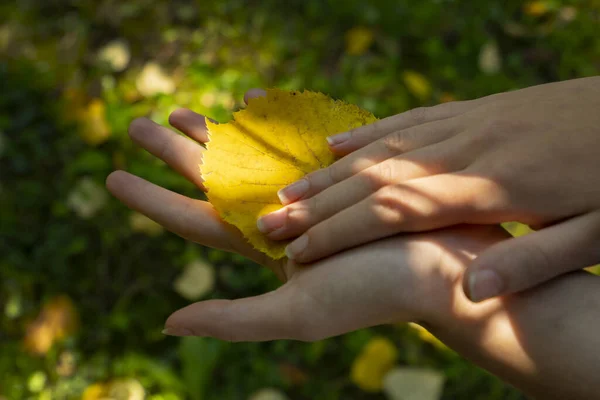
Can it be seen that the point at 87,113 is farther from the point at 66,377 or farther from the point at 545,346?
the point at 545,346

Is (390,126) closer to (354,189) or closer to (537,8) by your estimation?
(354,189)

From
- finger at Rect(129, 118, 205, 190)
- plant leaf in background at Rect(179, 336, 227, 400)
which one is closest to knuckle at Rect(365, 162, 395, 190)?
finger at Rect(129, 118, 205, 190)

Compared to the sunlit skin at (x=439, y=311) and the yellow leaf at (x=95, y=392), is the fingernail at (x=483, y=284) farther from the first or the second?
the yellow leaf at (x=95, y=392)

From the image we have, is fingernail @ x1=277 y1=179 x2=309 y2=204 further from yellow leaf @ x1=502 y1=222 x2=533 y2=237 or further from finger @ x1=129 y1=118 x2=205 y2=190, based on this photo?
yellow leaf @ x1=502 y1=222 x2=533 y2=237

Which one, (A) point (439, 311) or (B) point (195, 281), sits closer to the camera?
(A) point (439, 311)

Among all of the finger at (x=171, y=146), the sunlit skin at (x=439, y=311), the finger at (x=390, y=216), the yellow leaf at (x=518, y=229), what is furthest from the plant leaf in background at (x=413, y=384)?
the finger at (x=171, y=146)

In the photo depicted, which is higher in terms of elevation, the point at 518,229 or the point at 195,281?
the point at 518,229

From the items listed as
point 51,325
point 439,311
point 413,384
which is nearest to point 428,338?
point 413,384

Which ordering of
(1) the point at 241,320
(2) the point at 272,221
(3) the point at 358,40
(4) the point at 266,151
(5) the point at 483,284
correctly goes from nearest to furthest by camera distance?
(5) the point at 483,284 < (1) the point at 241,320 < (2) the point at 272,221 < (4) the point at 266,151 < (3) the point at 358,40
